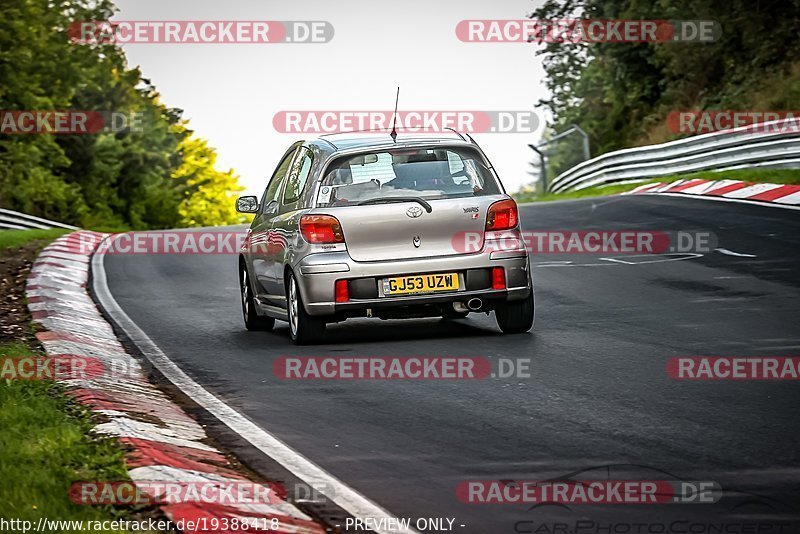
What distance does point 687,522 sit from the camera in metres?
5.27

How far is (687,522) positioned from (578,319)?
22.1ft

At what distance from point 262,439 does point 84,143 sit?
75.3 m

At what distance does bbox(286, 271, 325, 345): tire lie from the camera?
1112 centimetres

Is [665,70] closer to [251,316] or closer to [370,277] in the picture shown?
[251,316]

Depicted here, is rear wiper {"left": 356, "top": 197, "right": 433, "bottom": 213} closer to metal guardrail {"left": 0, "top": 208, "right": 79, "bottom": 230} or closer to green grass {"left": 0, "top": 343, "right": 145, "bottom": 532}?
green grass {"left": 0, "top": 343, "right": 145, "bottom": 532}

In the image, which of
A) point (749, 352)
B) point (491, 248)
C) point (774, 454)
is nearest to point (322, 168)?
point (491, 248)

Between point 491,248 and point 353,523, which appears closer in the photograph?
point 353,523

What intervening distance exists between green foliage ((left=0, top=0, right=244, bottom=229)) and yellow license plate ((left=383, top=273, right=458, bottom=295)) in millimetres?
45727

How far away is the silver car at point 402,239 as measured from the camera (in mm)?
10883

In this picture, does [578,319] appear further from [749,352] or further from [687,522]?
[687,522]

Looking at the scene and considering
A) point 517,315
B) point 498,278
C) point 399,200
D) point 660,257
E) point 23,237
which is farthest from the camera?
point 23,237

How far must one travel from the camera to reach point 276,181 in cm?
1288

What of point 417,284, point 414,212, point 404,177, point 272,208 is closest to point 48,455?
point 417,284

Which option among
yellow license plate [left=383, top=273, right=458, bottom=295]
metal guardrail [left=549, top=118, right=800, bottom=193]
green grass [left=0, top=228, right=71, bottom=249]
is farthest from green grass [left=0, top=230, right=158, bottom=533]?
metal guardrail [left=549, top=118, right=800, bottom=193]
